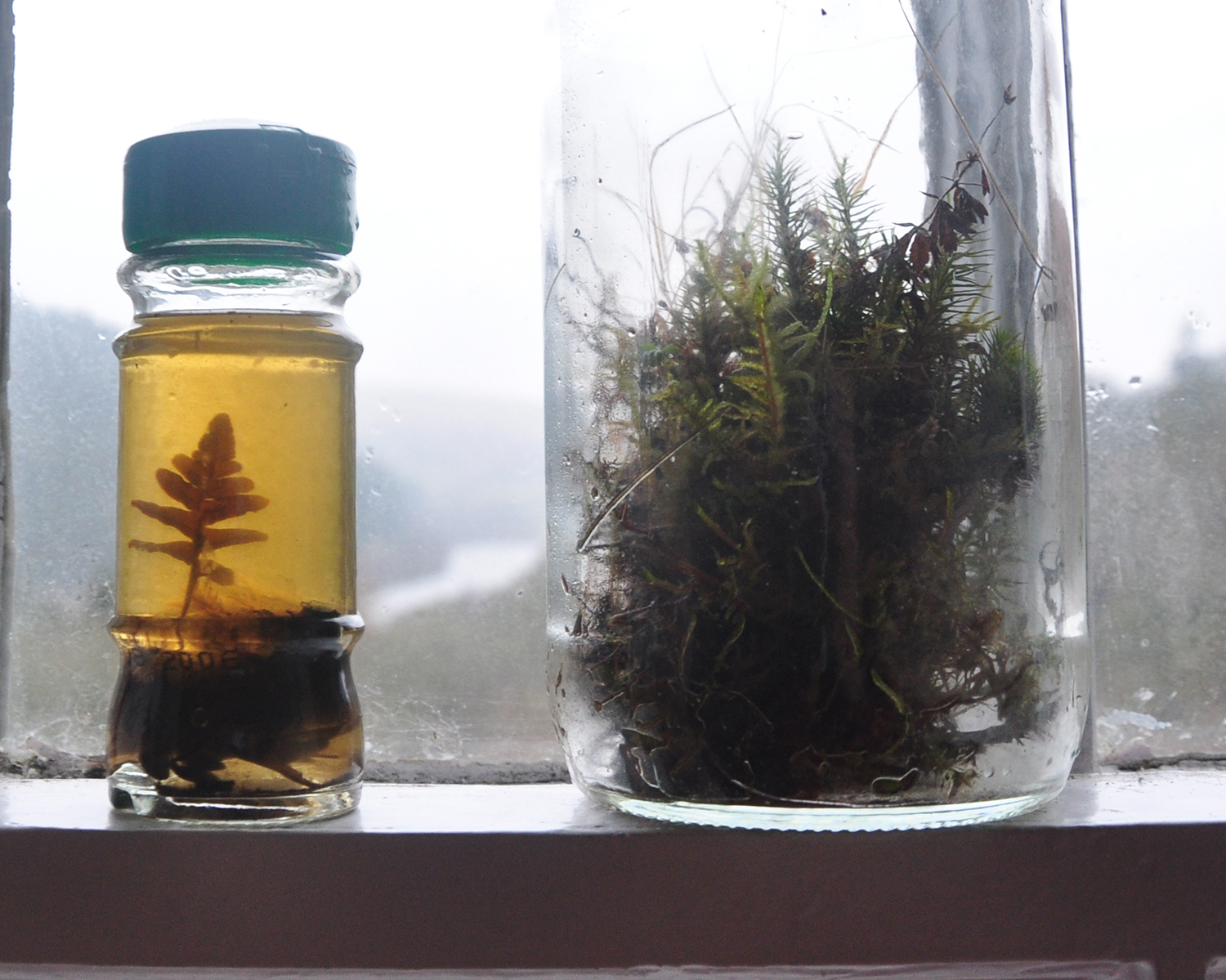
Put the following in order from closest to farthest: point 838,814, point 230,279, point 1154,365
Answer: point 838,814 < point 230,279 < point 1154,365

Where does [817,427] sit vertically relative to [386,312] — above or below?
below

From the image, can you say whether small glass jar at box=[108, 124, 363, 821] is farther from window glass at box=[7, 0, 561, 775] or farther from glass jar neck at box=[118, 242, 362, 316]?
window glass at box=[7, 0, 561, 775]

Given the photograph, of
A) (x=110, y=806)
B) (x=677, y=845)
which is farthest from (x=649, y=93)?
(x=110, y=806)

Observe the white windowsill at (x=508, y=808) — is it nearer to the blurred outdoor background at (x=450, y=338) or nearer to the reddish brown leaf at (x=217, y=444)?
the blurred outdoor background at (x=450, y=338)

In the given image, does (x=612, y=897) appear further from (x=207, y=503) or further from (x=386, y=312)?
(x=386, y=312)

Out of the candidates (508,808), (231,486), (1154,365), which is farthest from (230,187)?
(1154,365)

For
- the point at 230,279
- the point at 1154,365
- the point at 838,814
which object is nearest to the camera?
the point at 838,814

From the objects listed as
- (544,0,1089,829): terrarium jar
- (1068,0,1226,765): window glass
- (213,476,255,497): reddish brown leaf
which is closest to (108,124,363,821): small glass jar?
(213,476,255,497): reddish brown leaf
